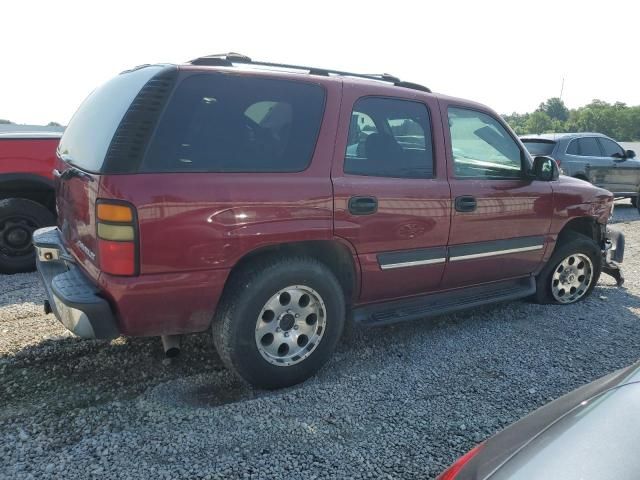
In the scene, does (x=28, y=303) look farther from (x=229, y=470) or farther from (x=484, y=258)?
(x=484, y=258)

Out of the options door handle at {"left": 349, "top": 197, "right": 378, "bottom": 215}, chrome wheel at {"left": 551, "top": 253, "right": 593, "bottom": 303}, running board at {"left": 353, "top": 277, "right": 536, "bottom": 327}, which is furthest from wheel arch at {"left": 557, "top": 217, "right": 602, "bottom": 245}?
door handle at {"left": 349, "top": 197, "right": 378, "bottom": 215}

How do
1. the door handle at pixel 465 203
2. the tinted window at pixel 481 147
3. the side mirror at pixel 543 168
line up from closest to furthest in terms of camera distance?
the door handle at pixel 465 203 < the tinted window at pixel 481 147 < the side mirror at pixel 543 168

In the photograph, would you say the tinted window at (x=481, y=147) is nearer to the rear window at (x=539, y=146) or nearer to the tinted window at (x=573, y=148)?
the rear window at (x=539, y=146)

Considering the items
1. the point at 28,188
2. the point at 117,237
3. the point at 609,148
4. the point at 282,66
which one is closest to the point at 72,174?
the point at 117,237

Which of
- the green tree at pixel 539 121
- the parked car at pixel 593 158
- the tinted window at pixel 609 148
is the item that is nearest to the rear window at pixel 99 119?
the parked car at pixel 593 158

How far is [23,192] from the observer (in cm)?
514

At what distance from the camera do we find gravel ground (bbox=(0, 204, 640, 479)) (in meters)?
2.34

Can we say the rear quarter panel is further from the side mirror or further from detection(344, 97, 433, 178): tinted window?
the side mirror

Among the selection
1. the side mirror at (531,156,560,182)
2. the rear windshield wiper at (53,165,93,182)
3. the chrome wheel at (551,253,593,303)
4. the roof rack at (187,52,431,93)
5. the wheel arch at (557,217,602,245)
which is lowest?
the chrome wheel at (551,253,593,303)

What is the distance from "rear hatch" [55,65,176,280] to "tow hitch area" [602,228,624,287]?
442cm

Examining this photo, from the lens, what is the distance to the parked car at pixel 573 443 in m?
1.29

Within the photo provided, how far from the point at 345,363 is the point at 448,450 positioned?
3.42 ft

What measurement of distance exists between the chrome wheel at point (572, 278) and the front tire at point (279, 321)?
2.52m

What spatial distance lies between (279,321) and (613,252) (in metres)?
3.84
